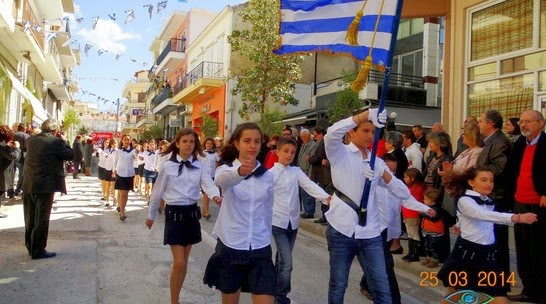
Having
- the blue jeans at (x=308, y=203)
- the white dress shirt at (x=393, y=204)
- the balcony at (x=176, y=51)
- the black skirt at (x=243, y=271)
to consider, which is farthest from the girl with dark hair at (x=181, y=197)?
the balcony at (x=176, y=51)

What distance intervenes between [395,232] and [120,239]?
5.01 metres

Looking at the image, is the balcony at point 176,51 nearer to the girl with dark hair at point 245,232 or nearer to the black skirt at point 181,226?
the black skirt at point 181,226

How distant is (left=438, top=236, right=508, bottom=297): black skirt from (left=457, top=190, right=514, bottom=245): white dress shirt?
5 cm

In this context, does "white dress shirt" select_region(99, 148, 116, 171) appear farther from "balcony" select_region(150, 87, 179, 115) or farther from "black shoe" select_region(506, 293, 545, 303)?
"balcony" select_region(150, 87, 179, 115)

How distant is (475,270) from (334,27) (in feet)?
8.73

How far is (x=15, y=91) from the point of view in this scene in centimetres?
2020

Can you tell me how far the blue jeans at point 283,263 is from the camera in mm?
4715

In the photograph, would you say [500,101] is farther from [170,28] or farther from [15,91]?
[170,28]

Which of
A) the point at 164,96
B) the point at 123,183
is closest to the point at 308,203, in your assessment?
the point at 123,183

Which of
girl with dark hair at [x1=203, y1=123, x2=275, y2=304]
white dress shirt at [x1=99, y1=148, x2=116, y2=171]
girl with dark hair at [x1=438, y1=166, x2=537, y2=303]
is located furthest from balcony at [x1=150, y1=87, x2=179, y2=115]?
girl with dark hair at [x1=203, y1=123, x2=275, y2=304]

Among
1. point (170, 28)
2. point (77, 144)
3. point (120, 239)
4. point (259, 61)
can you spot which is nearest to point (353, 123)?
point (120, 239)

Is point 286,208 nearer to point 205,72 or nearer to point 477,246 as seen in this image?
point 477,246

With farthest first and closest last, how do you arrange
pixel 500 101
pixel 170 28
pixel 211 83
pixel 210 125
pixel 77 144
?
pixel 170 28 < pixel 211 83 < pixel 210 125 < pixel 77 144 < pixel 500 101

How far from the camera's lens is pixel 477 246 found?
14.2 feet
